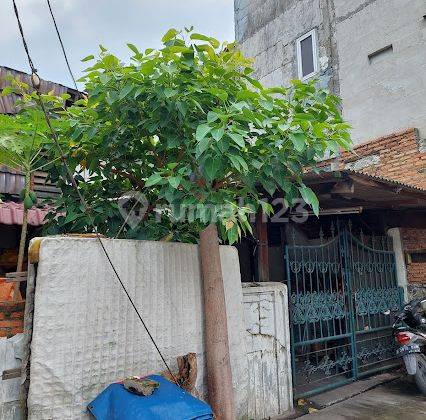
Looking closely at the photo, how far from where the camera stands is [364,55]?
7.78 metres

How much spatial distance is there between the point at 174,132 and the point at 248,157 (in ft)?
2.05

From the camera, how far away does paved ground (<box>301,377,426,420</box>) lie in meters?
4.16

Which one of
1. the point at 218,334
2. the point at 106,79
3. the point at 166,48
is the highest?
the point at 166,48

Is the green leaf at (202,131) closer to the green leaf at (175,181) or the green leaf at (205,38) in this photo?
the green leaf at (175,181)

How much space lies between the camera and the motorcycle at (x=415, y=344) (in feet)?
15.8

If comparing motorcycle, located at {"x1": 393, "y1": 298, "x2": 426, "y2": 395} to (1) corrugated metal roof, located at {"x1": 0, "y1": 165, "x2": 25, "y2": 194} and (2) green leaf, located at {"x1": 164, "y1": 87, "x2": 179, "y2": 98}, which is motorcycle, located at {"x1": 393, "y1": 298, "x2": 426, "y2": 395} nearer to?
(2) green leaf, located at {"x1": 164, "y1": 87, "x2": 179, "y2": 98}

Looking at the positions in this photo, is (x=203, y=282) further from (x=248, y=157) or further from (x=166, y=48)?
(x=166, y=48)

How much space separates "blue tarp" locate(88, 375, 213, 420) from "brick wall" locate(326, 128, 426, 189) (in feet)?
18.9

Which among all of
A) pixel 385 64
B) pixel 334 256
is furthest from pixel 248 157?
pixel 385 64

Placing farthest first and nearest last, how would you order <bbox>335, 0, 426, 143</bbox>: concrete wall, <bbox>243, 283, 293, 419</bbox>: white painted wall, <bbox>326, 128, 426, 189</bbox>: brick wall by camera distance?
1. <bbox>335, 0, 426, 143</bbox>: concrete wall
2. <bbox>326, 128, 426, 189</bbox>: brick wall
3. <bbox>243, 283, 293, 419</bbox>: white painted wall

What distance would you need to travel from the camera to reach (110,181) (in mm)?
3926

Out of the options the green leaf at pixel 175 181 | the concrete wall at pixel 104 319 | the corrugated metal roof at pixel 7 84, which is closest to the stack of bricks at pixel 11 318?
the concrete wall at pixel 104 319

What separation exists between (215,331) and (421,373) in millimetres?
3202

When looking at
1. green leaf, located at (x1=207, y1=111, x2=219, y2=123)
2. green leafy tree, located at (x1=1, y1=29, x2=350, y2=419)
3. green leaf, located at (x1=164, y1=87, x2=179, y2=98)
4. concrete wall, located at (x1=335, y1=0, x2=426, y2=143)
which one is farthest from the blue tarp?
concrete wall, located at (x1=335, y1=0, x2=426, y2=143)
